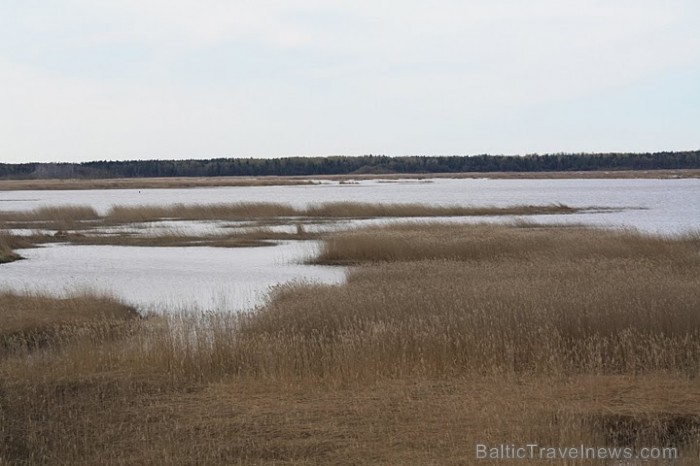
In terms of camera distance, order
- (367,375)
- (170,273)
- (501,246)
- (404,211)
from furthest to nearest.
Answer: (404,211) < (170,273) < (501,246) < (367,375)

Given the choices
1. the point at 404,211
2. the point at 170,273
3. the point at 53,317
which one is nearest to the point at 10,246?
the point at 170,273

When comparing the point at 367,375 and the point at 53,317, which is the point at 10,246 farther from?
the point at 367,375

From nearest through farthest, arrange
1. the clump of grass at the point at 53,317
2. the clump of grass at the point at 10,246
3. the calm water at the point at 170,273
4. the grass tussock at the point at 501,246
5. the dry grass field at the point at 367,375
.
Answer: the dry grass field at the point at 367,375 < the clump of grass at the point at 53,317 < the calm water at the point at 170,273 < the grass tussock at the point at 501,246 < the clump of grass at the point at 10,246

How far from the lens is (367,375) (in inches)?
414

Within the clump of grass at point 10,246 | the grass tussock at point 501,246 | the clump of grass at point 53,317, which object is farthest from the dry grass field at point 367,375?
the clump of grass at point 10,246

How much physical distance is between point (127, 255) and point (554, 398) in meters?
23.3

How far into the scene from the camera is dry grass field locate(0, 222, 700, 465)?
27.0ft

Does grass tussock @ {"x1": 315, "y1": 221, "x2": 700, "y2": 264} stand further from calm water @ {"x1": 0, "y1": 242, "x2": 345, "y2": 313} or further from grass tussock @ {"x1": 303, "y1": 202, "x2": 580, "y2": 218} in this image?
grass tussock @ {"x1": 303, "y1": 202, "x2": 580, "y2": 218}

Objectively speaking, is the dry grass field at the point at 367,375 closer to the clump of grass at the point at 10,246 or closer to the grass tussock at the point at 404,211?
the clump of grass at the point at 10,246

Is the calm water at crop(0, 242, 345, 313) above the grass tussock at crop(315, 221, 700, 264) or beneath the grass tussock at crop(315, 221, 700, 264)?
beneath

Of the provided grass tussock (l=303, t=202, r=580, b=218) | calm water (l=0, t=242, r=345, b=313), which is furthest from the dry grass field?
grass tussock (l=303, t=202, r=580, b=218)

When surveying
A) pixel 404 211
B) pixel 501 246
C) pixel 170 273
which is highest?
pixel 501 246

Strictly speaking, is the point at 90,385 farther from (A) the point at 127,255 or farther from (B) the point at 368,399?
(A) the point at 127,255

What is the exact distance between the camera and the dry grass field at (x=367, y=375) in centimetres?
824
